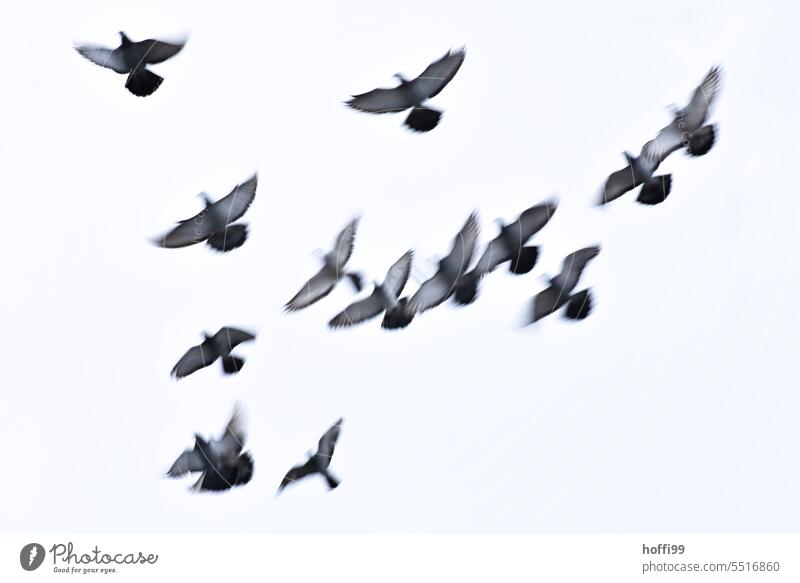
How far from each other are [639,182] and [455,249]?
5.98ft

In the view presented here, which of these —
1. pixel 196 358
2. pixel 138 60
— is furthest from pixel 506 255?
pixel 138 60

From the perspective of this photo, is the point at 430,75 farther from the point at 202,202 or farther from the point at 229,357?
the point at 229,357

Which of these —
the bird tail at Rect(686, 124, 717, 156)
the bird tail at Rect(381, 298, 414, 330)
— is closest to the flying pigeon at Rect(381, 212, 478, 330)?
the bird tail at Rect(381, 298, 414, 330)

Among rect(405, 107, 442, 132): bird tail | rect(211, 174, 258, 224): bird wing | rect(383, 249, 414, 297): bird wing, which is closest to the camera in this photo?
rect(405, 107, 442, 132): bird tail

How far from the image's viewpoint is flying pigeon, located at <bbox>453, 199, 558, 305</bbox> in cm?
1467

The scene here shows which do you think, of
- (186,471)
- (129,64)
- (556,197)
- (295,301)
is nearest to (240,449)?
(186,471)

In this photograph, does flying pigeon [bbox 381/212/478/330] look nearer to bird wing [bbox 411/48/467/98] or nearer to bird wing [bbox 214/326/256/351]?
bird wing [bbox 411/48/467/98]

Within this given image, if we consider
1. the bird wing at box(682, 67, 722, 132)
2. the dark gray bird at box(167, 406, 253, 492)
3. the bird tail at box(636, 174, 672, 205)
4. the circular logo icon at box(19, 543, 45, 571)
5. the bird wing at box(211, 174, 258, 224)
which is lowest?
the circular logo icon at box(19, 543, 45, 571)

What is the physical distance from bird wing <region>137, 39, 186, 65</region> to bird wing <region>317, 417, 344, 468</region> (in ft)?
13.1

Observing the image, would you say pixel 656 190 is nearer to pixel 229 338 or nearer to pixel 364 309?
pixel 364 309

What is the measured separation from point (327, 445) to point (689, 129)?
463 centimetres

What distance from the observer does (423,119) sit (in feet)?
45.8

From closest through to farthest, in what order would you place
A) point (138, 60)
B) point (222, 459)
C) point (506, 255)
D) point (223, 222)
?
point (138, 60) → point (222, 459) → point (223, 222) → point (506, 255)

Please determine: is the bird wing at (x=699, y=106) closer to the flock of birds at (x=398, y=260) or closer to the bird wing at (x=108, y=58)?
the flock of birds at (x=398, y=260)
